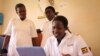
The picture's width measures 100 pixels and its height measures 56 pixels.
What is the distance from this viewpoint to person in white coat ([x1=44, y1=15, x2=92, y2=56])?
1.66 meters

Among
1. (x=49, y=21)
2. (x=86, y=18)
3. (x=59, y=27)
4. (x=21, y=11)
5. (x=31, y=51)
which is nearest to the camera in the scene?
(x=31, y=51)

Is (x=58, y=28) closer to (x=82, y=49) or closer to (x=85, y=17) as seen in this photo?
(x=82, y=49)

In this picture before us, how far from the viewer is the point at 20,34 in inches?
111

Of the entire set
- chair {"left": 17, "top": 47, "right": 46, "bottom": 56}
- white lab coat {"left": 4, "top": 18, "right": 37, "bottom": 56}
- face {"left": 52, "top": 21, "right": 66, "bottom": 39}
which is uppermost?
face {"left": 52, "top": 21, "right": 66, "bottom": 39}

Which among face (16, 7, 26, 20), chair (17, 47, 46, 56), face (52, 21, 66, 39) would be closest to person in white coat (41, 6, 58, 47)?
face (16, 7, 26, 20)

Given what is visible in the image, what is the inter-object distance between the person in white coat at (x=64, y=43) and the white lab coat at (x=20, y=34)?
1.03 metres

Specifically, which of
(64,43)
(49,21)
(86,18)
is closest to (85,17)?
(86,18)

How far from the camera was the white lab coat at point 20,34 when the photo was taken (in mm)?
2805

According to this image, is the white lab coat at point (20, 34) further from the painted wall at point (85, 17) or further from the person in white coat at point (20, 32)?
the painted wall at point (85, 17)

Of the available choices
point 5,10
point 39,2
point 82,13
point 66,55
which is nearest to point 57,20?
point 66,55

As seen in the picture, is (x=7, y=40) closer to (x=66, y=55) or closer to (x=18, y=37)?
(x=18, y=37)

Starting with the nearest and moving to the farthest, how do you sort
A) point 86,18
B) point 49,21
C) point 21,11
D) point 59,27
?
1. point 59,27
2. point 21,11
3. point 49,21
4. point 86,18

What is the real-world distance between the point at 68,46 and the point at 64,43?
0.05 m

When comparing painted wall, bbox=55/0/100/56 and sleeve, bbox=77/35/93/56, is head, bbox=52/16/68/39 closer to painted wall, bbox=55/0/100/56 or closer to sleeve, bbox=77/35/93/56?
sleeve, bbox=77/35/93/56
